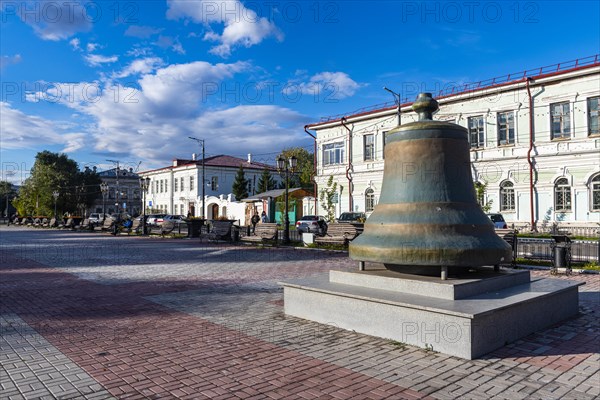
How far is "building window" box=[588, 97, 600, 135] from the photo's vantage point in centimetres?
2452

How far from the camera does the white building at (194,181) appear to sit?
188 ft

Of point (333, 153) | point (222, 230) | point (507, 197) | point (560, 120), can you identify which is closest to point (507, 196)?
point (507, 197)

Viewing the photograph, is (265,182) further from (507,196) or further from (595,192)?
(595,192)

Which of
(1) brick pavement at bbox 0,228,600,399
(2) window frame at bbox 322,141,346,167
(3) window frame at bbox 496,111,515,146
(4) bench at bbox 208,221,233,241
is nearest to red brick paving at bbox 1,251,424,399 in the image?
(1) brick pavement at bbox 0,228,600,399

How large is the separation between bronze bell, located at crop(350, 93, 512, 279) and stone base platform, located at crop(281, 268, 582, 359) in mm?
290

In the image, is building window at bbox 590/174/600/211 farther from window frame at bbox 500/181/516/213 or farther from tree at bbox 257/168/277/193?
tree at bbox 257/168/277/193

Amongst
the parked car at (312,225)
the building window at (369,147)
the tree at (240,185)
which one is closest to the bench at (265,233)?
the parked car at (312,225)

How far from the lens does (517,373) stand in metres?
4.20

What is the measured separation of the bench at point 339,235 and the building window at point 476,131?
16318 millimetres

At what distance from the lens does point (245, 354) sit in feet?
15.7

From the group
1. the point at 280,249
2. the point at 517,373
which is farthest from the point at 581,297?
the point at 280,249

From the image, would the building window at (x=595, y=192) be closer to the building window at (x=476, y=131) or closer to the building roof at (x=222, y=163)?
the building window at (x=476, y=131)

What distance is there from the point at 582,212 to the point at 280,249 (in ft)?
57.4

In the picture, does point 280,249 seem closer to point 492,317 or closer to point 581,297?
point 581,297
